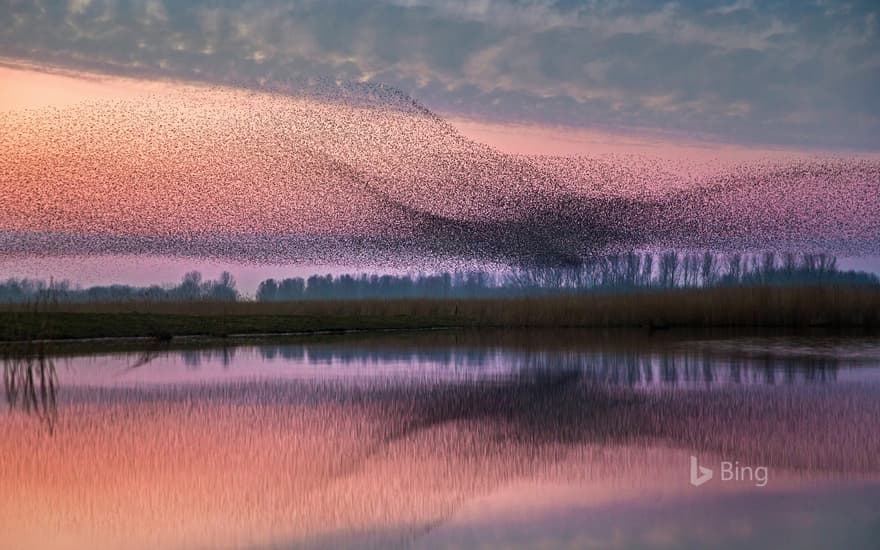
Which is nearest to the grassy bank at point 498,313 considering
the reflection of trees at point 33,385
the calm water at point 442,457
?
the reflection of trees at point 33,385

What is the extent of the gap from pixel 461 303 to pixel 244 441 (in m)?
25.5

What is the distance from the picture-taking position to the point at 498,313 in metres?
32.4

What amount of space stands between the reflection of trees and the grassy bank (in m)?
5.67

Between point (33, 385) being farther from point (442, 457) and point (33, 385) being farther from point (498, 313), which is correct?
point (498, 313)

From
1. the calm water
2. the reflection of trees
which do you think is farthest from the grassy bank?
the calm water

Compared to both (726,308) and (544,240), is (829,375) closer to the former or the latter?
(726,308)

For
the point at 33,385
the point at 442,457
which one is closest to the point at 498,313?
the point at 33,385

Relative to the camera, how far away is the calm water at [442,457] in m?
5.63

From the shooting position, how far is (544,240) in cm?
3566

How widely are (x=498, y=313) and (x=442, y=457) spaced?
80.6 feet

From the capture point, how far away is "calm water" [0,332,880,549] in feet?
18.5

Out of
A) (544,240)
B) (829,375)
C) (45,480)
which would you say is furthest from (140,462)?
(544,240)

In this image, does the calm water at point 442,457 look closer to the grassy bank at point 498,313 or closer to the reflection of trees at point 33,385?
the reflection of trees at point 33,385

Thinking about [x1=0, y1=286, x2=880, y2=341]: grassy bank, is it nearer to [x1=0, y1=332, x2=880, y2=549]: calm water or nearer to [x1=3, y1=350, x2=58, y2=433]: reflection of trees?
[x1=3, y1=350, x2=58, y2=433]: reflection of trees
